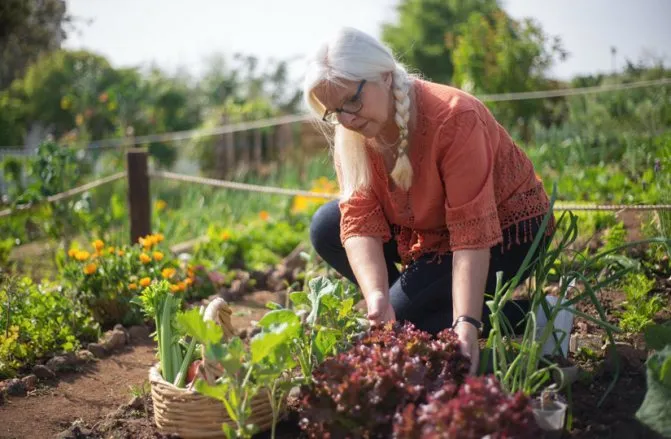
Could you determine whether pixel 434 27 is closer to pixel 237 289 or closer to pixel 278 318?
pixel 237 289

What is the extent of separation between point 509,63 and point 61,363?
6531 millimetres

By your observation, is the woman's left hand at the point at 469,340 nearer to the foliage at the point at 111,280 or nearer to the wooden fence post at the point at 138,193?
the foliage at the point at 111,280

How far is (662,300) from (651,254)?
1.35ft

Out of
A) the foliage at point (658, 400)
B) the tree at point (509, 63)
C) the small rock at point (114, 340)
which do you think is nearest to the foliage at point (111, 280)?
the small rock at point (114, 340)

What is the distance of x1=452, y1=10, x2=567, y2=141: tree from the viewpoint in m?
8.02

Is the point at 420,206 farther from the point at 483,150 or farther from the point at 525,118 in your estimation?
the point at 525,118

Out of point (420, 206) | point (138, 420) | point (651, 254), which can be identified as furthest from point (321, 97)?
point (651, 254)

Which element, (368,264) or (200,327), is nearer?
(200,327)

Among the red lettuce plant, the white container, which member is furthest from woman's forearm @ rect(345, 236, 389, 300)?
the red lettuce plant

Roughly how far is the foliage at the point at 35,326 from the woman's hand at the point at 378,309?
4.96 ft

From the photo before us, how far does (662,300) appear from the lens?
2.79m

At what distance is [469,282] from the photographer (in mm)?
2043

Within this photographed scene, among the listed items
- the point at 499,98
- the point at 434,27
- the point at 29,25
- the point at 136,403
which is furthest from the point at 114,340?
the point at 434,27

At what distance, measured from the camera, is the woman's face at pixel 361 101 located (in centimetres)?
216
